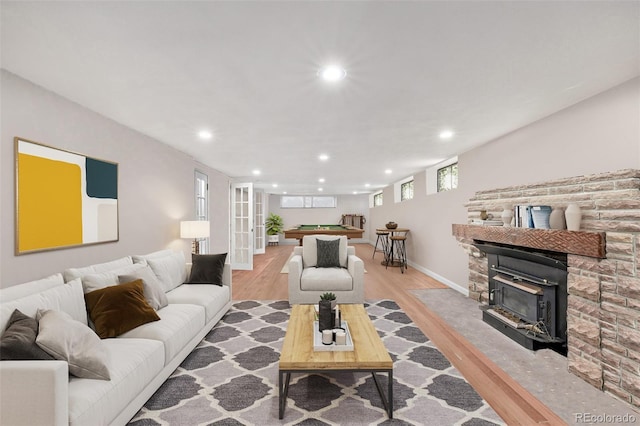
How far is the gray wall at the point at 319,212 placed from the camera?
45.1 ft

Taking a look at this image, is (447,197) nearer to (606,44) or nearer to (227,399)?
(606,44)

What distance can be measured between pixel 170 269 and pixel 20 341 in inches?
79.5

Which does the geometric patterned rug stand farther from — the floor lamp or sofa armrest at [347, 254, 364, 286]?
the floor lamp

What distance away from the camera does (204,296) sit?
3.36 metres

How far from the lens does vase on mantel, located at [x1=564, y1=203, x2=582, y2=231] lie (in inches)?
102

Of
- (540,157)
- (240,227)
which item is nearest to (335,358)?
(540,157)

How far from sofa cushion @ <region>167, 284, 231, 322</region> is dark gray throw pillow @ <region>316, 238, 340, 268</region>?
1.55 m

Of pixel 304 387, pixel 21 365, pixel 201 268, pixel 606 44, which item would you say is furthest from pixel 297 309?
pixel 606 44

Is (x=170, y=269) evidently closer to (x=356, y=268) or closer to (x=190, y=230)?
(x=190, y=230)

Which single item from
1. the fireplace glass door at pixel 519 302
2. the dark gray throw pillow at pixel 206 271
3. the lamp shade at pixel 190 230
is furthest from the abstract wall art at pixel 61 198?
the fireplace glass door at pixel 519 302

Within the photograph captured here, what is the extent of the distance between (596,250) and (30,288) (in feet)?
13.6

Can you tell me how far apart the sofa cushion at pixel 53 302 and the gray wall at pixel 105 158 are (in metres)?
0.44

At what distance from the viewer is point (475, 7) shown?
1.50 meters

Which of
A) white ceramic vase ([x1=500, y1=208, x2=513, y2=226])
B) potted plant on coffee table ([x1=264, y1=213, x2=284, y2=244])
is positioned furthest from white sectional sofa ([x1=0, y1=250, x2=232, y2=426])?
potted plant on coffee table ([x1=264, y1=213, x2=284, y2=244])
